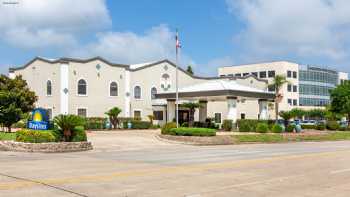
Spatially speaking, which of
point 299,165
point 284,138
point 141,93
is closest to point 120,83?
point 141,93

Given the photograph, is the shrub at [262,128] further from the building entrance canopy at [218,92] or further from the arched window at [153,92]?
the arched window at [153,92]

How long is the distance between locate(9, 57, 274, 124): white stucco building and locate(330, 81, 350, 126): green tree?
17.7 metres

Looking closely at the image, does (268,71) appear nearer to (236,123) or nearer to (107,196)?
(236,123)

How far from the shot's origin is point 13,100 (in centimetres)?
3416

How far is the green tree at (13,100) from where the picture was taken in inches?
1316

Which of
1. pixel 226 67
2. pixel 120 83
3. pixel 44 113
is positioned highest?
pixel 226 67

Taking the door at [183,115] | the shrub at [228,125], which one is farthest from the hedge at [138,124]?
the shrub at [228,125]

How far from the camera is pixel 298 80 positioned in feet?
349

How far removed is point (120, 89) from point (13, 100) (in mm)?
21840

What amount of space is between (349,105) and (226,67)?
2194 inches

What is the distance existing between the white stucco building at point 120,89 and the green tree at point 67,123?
76.9 feet

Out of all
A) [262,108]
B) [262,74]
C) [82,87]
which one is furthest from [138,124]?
[262,74]

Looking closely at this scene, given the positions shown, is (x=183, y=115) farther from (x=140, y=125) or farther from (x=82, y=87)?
(x=82, y=87)

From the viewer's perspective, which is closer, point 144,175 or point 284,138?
point 144,175
